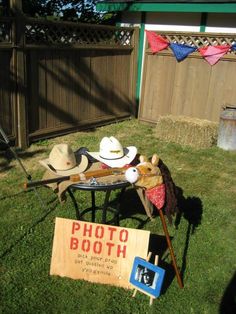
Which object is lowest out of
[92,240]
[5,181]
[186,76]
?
[5,181]

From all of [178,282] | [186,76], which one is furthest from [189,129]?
[178,282]

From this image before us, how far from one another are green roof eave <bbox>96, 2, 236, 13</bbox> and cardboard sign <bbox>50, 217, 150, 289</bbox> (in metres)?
6.33

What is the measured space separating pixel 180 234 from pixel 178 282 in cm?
95

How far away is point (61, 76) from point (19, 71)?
1.16 meters

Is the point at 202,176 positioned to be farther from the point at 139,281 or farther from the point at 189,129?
the point at 139,281

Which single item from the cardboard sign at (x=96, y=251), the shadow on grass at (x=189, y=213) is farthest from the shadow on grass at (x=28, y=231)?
the shadow on grass at (x=189, y=213)

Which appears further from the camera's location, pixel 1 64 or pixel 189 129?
pixel 189 129

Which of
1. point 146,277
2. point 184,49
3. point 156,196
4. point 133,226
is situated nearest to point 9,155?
point 133,226

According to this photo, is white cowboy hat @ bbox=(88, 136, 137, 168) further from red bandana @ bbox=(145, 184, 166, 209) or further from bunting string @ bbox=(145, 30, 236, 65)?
bunting string @ bbox=(145, 30, 236, 65)

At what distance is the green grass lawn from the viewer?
11.2ft

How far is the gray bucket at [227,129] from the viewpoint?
7.75 meters

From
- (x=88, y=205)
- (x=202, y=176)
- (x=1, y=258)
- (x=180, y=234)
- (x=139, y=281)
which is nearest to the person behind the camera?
(x=139, y=281)

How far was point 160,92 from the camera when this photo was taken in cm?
949

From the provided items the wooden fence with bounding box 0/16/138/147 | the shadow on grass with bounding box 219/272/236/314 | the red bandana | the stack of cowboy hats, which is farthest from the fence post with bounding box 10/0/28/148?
the shadow on grass with bounding box 219/272/236/314
